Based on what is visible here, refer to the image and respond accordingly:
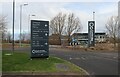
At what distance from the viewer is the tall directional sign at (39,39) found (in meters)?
21.2

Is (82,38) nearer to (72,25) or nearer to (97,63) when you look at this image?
(72,25)

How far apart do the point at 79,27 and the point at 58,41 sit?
7717 millimetres

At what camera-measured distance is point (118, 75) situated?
13.7 metres

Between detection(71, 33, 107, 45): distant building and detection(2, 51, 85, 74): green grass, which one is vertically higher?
detection(71, 33, 107, 45): distant building

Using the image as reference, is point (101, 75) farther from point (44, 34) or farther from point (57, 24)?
point (57, 24)

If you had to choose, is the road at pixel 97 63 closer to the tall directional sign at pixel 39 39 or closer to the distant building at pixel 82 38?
the tall directional sign at pixel 39 39

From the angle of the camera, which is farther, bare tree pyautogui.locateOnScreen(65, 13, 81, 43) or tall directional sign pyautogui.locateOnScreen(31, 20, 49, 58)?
bare tree pyautogui.locateOnScreen(65, 13, 81, 43)

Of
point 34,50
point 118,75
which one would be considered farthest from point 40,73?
point 34,50

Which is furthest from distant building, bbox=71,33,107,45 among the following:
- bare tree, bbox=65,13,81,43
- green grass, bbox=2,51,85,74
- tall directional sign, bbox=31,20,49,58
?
green grass, bbox=2,51,85,74

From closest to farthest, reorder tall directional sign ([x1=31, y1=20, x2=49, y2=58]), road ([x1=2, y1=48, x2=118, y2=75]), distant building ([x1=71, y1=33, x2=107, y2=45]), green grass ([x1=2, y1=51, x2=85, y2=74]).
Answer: green grass ([x1=2, y1=51, x2=85, y2=74])
road ([x1=2, y1=48, x2=118, y2=75])
tall directional sign ([x1=31, y1=20, x2=49, y2=58])
distant building ([x1=71, y1=33, x2=107, y2=45])

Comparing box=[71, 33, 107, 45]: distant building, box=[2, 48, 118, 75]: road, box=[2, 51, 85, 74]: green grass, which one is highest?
box=[71, 33, 107, 45]: distant building

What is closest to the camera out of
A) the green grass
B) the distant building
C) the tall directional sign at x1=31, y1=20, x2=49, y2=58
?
the green grass

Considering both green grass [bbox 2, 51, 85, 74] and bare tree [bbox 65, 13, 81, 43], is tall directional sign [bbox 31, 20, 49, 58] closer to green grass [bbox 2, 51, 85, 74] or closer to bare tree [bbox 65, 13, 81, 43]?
green grass [bbox 2, 51, 85, 74]

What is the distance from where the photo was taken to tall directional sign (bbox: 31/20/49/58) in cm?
2117
